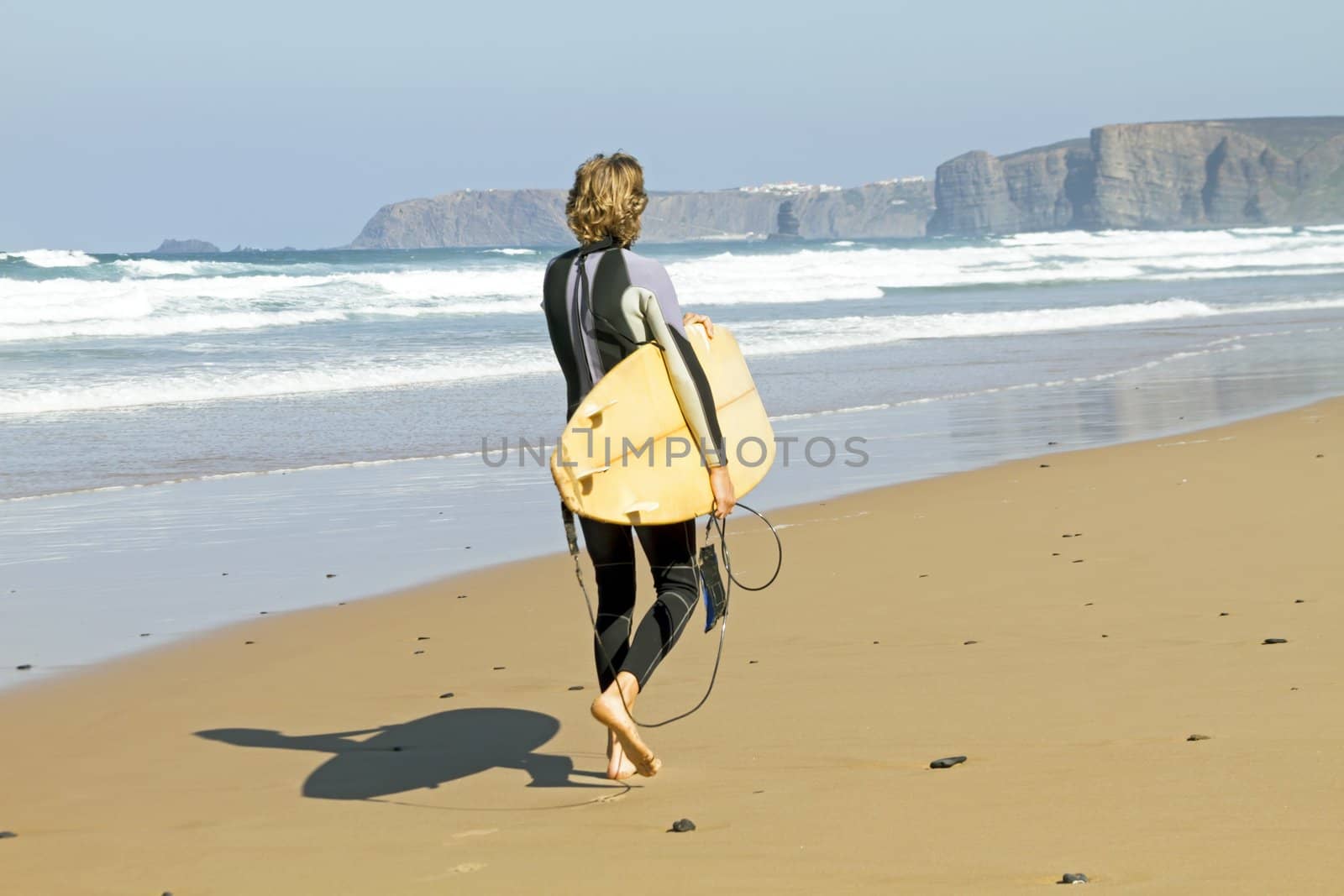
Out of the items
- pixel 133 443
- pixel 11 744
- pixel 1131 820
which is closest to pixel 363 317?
pixel 133 443

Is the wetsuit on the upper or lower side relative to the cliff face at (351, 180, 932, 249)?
lower

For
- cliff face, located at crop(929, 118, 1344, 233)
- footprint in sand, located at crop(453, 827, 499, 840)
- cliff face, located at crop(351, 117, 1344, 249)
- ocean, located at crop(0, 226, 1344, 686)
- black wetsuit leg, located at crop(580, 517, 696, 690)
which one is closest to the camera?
footprint in sand, located at crop(453, 827, 499, 840)

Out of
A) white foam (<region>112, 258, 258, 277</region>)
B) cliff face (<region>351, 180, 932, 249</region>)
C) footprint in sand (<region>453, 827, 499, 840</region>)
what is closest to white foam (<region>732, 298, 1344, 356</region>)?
footprint in sand (<region>453, 827, 499, 840</region>)

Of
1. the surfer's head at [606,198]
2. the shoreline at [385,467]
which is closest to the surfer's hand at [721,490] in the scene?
the surfer's head at [606,198]

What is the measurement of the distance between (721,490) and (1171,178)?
170m

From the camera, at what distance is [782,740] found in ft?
13.0

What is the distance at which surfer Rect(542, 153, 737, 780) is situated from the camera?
11.6ft

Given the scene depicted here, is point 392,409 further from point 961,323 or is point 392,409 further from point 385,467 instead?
point 961,323

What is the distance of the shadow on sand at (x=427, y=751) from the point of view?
151 inches

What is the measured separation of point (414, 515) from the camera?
329 inches

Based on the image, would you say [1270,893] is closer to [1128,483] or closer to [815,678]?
[815,678]

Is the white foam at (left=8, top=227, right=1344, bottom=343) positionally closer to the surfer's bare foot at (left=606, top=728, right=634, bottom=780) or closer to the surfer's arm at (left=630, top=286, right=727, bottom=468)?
the surfer's bare foot at (left=606, top=728, right=634, bottom=780)

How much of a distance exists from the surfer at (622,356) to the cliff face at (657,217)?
4966 inches

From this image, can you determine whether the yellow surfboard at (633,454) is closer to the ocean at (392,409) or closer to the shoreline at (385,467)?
the shoreline at (385,467)
